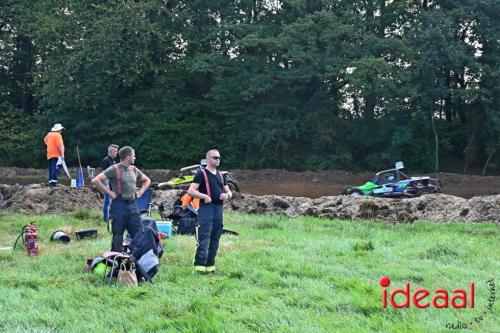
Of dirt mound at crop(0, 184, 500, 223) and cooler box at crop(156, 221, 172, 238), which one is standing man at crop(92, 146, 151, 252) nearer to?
cooler box at crop(156, 221, 172, 238)

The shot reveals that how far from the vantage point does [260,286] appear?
7652 mm

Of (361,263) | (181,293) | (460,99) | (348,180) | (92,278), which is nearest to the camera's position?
(181,293)

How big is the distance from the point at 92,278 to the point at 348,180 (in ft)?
93.5

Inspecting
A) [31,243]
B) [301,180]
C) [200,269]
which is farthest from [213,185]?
[301,180]

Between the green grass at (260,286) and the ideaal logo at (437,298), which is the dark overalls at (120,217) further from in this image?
the ideaal logo at (437,298)

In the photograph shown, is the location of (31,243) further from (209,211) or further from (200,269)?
(209,211)

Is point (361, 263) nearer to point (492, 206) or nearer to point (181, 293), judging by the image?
point (181, 293)

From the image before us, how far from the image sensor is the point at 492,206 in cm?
A: 1590

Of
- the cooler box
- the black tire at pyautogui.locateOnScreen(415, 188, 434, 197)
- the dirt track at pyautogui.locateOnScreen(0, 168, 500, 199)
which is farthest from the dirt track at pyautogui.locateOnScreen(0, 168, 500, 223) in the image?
the dirt track at pyautogui.locateOnScreen(0, 168, 500, 199)

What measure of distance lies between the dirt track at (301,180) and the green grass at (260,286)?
17862mm

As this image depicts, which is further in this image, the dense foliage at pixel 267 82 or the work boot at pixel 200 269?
the dense foliage at pixel 267 82

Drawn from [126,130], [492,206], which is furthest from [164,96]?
[492,206]

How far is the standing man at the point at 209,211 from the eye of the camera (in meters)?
8.42

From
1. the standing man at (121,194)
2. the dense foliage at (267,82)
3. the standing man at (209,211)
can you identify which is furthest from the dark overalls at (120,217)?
the dense foliage at (267,82)
